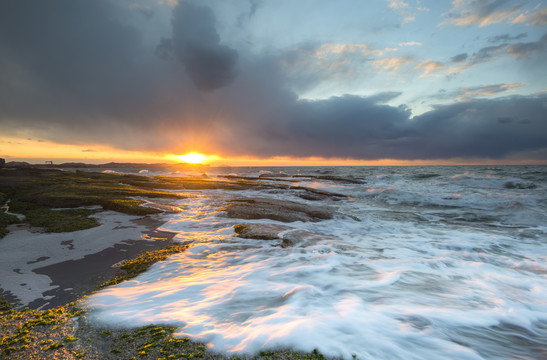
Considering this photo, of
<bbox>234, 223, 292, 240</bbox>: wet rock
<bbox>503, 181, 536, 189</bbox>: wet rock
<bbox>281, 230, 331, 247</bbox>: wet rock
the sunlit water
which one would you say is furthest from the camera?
<bbox>503, 181, 536, 189</bbox>: wet rock

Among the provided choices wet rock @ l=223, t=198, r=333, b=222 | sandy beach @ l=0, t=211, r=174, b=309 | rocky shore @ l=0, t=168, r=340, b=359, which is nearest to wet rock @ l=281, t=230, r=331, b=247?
rocky shore @ l=0, t=168, r=340, b=359

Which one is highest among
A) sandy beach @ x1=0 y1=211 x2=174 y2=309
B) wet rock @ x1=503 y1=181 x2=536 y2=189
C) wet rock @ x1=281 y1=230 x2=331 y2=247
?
sandy beach @ x1=0 y1=211 x2=174 y2=309

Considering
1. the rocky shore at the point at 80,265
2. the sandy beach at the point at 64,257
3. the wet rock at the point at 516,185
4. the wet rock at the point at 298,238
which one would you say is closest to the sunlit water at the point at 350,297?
the wet rock at the point at 298,238

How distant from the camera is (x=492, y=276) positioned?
4.95 m

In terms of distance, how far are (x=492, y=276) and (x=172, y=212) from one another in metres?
10.2

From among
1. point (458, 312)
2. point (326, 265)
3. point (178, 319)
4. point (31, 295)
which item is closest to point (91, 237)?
point (31, 295)

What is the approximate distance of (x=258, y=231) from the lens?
7.30 m

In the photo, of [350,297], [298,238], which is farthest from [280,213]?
[350,297]

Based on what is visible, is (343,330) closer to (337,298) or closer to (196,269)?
(337,298)

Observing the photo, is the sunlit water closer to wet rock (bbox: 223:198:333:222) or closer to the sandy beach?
the sandy beach

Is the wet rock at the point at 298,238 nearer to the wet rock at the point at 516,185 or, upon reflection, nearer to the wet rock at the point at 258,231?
the wet rock at the point at 258,231

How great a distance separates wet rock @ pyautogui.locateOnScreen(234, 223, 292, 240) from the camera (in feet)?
22.8

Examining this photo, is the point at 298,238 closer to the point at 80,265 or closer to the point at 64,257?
the point at 80,265

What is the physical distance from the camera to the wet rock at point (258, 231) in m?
6.94
